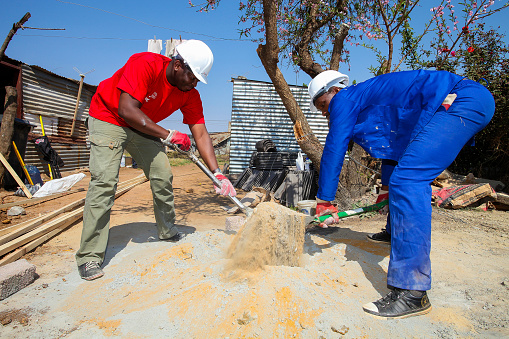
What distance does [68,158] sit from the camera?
34.4ft

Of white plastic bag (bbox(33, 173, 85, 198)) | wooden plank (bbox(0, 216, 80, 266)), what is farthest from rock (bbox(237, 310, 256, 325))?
white plastic bag (bbox(33, 173, 85, 198))

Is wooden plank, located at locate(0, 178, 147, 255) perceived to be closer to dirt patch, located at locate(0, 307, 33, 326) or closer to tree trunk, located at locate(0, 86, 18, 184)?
dirt patch, located at locate(0, 307, 33, 326)

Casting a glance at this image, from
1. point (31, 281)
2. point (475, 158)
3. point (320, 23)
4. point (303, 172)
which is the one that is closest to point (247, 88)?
point (320, 23)

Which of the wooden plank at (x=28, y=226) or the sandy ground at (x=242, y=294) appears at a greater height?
the sandy ground at (x=242, y=294)

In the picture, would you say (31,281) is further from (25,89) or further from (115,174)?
(25,89)

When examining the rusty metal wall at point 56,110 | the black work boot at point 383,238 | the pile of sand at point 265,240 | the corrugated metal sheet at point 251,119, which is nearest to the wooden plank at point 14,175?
the rusty metal wall at point 56,110

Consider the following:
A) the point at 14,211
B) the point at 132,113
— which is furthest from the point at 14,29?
the point at 132,113

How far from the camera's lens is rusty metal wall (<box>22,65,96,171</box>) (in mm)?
9047

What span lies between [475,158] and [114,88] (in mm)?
7884

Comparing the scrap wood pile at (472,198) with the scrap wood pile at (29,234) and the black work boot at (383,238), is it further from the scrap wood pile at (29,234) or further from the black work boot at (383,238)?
the scrap wood pile at (29,234)

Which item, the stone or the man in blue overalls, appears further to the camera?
the stone

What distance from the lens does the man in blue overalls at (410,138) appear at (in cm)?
198

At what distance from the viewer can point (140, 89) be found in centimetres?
258

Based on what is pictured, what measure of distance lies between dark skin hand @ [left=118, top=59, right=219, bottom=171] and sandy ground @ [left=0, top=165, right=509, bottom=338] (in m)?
0.95
